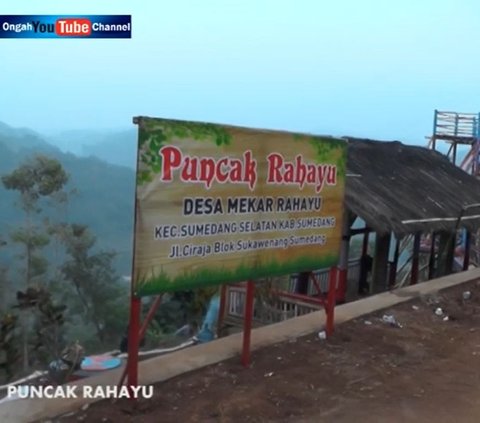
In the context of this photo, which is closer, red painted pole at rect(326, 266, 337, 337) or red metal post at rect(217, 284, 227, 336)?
red painted pole at rect(326, 266, 337, 337)

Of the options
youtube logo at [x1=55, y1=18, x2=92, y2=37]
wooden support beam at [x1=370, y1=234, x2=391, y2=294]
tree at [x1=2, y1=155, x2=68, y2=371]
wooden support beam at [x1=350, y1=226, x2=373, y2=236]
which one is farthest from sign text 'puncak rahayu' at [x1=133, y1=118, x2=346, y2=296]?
tree at [x1=2, y1=155, x2=68, y2=371]

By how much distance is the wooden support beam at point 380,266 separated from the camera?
13.6m

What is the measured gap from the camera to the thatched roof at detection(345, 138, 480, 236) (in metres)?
11.5

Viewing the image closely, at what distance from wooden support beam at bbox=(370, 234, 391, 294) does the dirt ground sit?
6.20 m

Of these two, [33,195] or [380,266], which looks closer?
[380,266]

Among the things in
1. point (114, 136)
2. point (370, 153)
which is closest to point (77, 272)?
point (370, 153)

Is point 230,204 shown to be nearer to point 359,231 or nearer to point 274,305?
point 274,305

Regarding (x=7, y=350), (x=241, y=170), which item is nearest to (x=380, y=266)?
(x=7, y=350)

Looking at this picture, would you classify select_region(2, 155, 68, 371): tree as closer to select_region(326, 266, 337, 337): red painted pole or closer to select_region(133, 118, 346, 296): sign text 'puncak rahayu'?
select_region(326, 266, 337, 337): red painted pole

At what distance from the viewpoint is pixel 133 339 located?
4418 millimetres

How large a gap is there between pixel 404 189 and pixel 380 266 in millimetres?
1738

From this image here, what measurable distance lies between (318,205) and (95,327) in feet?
50.6

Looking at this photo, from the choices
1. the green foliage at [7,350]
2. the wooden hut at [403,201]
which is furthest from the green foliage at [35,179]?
the wooden hut at [403,201]

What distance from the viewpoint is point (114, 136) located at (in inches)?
1983
